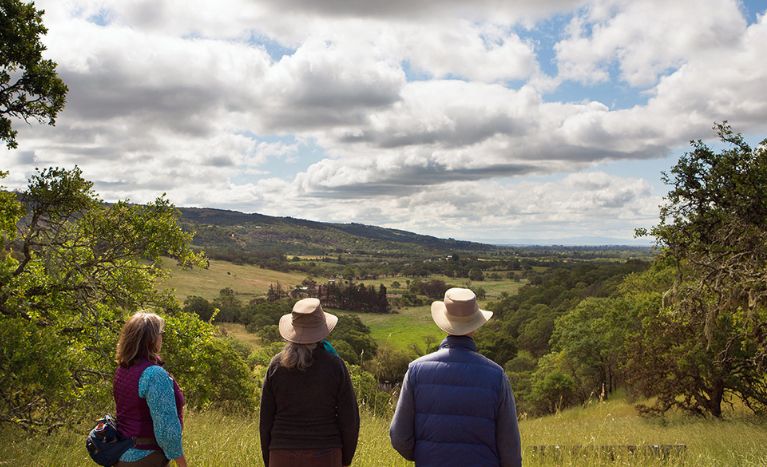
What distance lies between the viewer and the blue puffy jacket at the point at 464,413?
365 cm

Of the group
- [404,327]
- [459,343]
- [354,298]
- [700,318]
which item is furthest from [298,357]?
[354,298]

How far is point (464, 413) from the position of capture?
3.66 metres

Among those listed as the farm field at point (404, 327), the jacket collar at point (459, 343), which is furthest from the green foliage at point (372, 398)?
the farm field at point (404, 327)

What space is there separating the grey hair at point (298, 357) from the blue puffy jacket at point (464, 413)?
0.84 metres

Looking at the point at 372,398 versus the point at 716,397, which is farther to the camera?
the point at 372,398

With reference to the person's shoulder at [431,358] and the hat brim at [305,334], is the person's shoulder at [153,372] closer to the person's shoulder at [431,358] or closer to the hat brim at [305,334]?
the hat brim at [305,334]

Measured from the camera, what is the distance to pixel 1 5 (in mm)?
10797

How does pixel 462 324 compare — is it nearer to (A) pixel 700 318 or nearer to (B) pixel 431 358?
(B) pixel 431 358

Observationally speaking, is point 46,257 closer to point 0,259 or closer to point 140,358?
point 0,259

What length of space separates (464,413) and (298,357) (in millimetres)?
1270

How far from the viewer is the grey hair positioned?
13.3 ft

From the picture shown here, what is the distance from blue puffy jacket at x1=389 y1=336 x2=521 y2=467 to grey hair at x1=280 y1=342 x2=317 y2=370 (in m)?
0.84

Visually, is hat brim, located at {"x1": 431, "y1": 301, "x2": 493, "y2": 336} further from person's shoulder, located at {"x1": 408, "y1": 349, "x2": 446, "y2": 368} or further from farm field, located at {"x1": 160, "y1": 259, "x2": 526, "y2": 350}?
farm field, located at {"x1": 160, "y1": 259, "x2": 526, "y2": 350}

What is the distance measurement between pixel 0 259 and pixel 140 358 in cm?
1145
